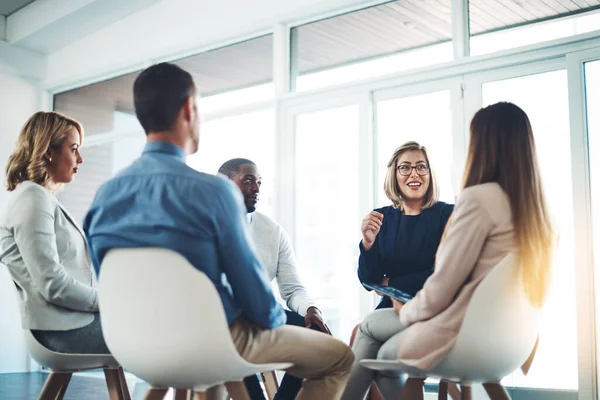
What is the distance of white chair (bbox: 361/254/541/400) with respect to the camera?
1705mm

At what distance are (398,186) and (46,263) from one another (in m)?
1.51

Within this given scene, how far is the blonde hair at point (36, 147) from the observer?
2.38 m

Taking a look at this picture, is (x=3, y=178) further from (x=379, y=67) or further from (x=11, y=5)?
(x=379, y=67)

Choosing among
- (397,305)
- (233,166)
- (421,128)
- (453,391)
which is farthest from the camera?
(421,128)

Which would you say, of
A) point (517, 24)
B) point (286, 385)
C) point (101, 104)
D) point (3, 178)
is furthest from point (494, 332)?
point (3, 178)

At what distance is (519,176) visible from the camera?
1808mm

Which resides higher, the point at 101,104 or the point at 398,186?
the point at 101,104

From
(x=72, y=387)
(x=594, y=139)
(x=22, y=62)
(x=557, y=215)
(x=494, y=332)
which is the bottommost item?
(x=72, y=387)

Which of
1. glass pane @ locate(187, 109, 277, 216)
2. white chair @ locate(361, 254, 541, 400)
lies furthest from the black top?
glass pane @ locate(187, 109, 277, 216)

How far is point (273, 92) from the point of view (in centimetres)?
527

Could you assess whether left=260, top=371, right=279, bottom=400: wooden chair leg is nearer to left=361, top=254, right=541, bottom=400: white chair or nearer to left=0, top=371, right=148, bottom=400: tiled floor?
left=361, top=254, right=541, bottom=400: white chair

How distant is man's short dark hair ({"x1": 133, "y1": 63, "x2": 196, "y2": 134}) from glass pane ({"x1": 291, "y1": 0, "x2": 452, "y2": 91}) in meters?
2.91

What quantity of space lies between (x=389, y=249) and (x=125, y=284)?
1386 millimetres

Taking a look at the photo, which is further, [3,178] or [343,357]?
[3,178]
